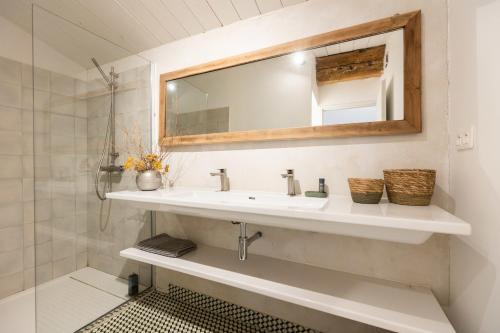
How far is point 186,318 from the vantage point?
4.50ft

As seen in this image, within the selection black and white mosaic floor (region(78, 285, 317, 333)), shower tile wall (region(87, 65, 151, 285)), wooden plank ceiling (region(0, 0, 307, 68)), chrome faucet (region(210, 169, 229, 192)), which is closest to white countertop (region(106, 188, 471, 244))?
chrome faucet (region(210, 169, 229, 192))

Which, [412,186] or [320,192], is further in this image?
[320,192]

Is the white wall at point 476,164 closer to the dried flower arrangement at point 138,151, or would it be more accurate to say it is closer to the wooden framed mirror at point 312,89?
the wooden framed mirror at point 312,89

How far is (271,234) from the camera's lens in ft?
4.40

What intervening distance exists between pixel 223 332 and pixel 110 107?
1812 millimetres

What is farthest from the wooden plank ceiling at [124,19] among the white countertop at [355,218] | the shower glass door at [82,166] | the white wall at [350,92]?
the white countertop at [355,218]

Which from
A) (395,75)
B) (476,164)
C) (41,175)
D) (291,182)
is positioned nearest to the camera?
(476,164)

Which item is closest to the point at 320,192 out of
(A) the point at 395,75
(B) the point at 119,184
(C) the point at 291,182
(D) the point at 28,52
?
(C) the point at 291,182

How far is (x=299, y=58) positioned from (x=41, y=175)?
1816 millimetres

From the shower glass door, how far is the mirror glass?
482 millimetres

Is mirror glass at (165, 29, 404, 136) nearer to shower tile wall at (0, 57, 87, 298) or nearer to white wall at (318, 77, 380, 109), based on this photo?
white wall at (318, 77, 380, 109)

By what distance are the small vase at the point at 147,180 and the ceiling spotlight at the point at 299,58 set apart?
115 cm

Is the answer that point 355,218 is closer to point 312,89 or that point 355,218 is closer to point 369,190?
point 369,190

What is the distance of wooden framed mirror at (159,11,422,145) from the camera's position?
1.08 meters
